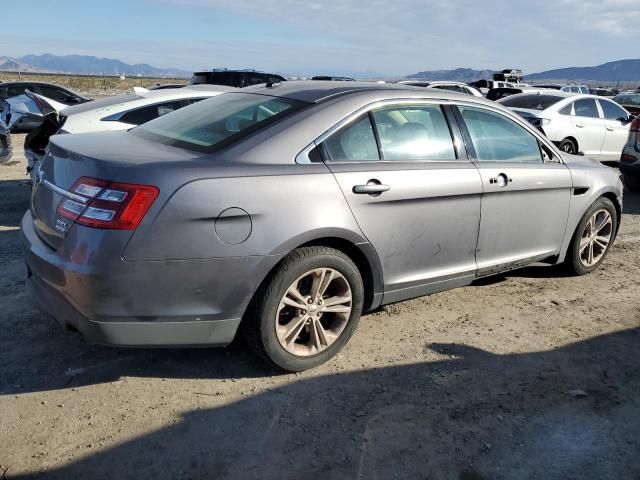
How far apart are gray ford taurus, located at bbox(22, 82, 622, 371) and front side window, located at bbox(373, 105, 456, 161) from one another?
0.01 m

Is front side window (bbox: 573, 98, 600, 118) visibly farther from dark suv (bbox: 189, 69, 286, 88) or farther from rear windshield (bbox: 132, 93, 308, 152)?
rear windshield (bbox: 132, 93, 308, 152)

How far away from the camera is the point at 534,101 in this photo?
38.2 ft

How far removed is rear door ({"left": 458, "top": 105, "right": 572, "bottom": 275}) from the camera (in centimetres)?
408

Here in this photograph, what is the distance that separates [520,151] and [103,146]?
10.1 feet

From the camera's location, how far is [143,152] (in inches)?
122

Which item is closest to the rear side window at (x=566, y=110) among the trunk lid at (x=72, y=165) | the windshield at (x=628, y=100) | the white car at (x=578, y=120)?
the white car at (x=578, y=120)

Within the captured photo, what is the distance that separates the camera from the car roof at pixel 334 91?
3.65 meters

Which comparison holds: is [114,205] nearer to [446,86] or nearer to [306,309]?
[306,309]

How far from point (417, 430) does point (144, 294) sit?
1538 millimetres

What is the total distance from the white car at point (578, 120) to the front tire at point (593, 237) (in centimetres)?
601

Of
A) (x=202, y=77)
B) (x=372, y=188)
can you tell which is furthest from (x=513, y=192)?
(x=202, y=77)

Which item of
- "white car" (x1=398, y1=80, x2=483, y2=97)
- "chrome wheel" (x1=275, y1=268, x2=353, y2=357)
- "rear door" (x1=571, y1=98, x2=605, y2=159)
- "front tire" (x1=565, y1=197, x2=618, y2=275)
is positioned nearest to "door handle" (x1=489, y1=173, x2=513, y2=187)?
"front tire" (x1=565, y1=197, x2=618, y2=275)

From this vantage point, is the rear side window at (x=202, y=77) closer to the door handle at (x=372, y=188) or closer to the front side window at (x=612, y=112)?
the front side window at (x=612, y=112)

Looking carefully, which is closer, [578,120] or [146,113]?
[146,113]
